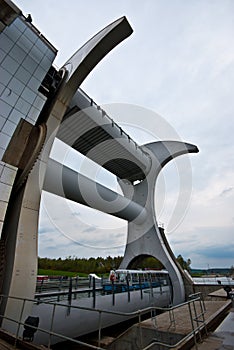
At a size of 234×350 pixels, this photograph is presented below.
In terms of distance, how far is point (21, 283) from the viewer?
6113 millimetres

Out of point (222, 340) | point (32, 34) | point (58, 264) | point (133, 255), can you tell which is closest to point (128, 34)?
point (32, 34)

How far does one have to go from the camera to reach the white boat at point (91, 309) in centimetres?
666

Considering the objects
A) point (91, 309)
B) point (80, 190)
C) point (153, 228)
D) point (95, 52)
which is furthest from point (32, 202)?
point (153, 228)

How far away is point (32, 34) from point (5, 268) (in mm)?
8649

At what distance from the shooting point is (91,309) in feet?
11.5

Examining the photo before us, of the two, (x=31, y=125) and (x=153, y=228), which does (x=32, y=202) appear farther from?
(x=153, y=228)

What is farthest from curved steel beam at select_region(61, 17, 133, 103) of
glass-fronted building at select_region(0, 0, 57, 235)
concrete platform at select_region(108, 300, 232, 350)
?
concrete platform at select_region(108, 300, 232, 350)

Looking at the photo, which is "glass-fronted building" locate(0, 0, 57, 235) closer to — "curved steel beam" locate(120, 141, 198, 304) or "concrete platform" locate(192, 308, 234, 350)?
"concrete platform" locate(192, 308, 234, 350)

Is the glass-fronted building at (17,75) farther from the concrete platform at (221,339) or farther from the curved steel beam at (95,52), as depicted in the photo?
the concrete platform at (221,339)

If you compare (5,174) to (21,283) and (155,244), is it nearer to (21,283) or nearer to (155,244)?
(21,283)

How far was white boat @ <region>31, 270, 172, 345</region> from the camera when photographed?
6.66 meters

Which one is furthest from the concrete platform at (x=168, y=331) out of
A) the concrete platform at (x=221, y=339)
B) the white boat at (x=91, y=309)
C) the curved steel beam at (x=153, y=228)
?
the curved steel beam at (x=153, y=228)

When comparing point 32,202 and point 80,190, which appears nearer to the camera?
point 32,202

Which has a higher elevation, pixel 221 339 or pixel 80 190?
pixel 80 190
